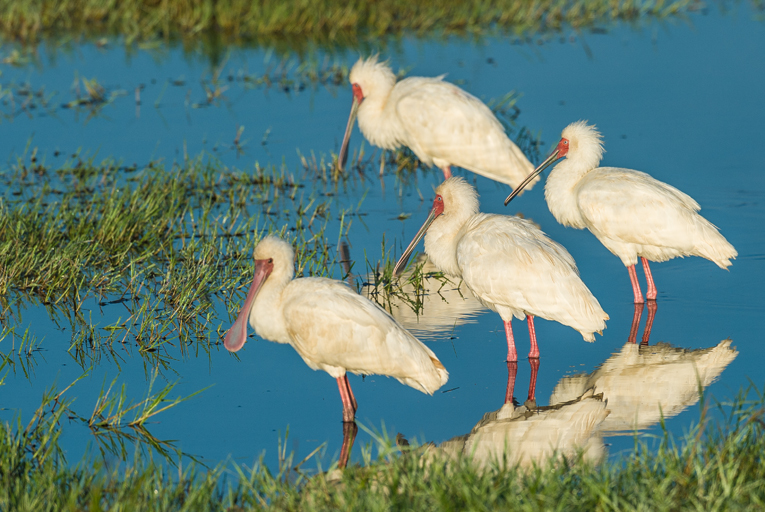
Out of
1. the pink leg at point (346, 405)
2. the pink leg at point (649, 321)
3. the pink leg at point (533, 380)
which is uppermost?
Result: the pink leg at point (649, 321)

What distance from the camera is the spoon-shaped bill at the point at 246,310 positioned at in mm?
5703

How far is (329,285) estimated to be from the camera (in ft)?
18.7

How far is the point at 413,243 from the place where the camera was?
7.46m

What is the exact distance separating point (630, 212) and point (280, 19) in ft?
39.9

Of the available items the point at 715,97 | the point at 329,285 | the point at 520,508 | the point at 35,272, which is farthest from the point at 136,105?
the point at 520,508

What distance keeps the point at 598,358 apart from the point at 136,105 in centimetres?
956

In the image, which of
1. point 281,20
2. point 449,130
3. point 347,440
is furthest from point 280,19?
point 347,440

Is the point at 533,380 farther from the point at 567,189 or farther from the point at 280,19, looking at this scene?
the point at 280,19

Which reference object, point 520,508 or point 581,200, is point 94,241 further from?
point 520,508

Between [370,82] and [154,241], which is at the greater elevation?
[370,82]

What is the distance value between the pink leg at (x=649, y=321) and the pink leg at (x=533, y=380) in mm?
801

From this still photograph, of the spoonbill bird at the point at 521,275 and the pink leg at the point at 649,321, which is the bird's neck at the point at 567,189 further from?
the spoonbill bird at the point at 521,275

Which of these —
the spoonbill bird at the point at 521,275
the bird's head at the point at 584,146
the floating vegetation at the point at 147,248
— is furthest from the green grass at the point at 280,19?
the spoonbill bird at the point at 521,275

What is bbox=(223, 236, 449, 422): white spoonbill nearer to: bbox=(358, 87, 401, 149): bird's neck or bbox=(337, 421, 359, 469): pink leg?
bbox=(337, 421, 359, 469): pink leg
